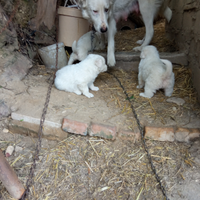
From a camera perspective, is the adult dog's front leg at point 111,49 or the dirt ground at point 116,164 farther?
the adult dog's front leg at point 111,49

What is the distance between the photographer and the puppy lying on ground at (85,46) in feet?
13.0

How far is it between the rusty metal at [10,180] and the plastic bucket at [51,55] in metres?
3.03

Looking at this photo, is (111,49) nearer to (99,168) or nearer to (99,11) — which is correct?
(99,11)

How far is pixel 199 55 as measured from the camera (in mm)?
3066

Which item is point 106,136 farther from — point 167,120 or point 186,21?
point 186,21

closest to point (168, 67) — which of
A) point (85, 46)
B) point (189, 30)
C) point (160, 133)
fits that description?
point (160, 133)

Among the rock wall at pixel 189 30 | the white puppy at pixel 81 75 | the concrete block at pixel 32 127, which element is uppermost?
the rock wall at pixel 189 30

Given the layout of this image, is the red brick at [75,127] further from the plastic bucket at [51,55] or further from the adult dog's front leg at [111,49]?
the plastic bucket at [51,55]

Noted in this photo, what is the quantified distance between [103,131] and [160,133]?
724mm

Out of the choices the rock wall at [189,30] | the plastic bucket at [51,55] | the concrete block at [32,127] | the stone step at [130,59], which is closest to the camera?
the concrete block at [32,127]

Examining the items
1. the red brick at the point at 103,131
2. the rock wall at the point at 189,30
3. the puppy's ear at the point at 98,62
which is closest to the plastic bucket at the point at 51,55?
the puppy's ear at the point at 98,62

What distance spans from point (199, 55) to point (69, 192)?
9.22ft

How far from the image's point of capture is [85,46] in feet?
13.2

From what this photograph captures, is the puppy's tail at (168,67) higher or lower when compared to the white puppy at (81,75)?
higher
